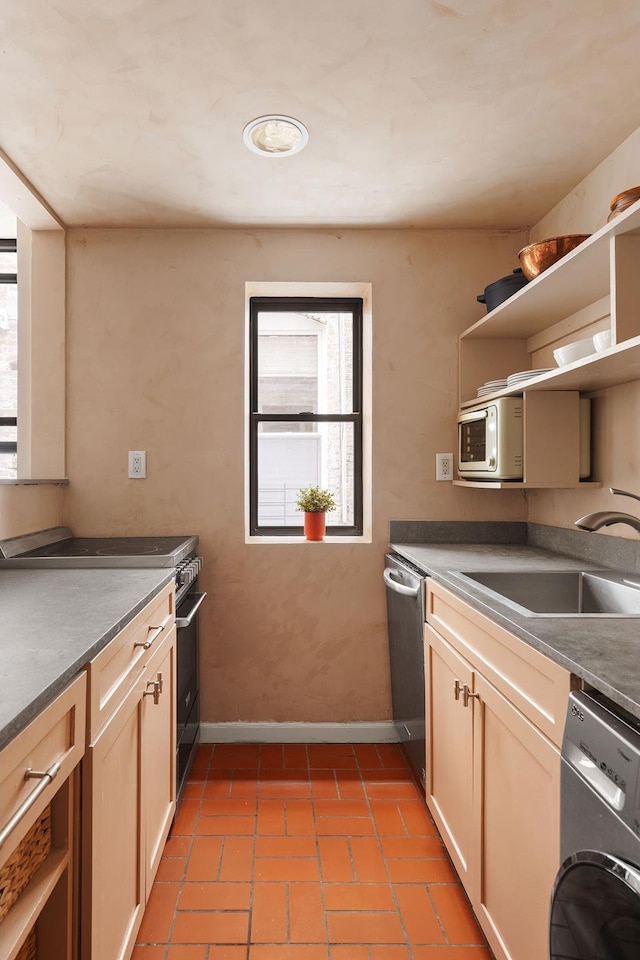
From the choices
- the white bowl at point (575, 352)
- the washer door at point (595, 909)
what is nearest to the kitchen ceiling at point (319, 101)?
the white bowl at point (575, 352)

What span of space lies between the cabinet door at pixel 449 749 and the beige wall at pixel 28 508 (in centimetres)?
158

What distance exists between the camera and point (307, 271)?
2.58 metres

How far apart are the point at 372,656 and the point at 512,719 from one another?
1.41 metres

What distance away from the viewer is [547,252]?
6.00 feet

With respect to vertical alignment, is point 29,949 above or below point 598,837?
below

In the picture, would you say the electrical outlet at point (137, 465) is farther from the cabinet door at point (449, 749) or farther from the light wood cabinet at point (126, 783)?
the cabinet door at point (449, 749)

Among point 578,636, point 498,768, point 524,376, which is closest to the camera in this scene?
point 578,636

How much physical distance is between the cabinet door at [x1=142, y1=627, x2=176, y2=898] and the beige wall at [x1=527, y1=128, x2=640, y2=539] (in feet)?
5.12

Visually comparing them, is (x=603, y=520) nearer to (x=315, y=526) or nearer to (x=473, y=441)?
(x=473, y=441)

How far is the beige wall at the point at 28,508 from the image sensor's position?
6.65ft

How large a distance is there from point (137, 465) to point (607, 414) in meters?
1.97

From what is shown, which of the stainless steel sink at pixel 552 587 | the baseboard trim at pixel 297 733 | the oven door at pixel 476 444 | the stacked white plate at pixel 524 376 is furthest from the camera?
the baseboard trim at pixel 297 733

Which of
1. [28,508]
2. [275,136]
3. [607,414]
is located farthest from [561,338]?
[28,508]

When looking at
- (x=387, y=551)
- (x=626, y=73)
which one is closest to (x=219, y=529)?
(x=387, y=551)
